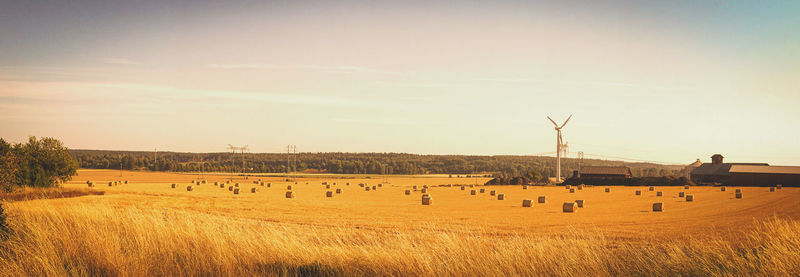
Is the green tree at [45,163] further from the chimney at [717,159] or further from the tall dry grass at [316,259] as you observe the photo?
the chimney at [717,159]

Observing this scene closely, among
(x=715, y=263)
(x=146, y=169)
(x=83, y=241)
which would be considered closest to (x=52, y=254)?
(x=83, y=241)

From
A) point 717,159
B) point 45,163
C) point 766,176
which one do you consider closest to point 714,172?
point 717,159

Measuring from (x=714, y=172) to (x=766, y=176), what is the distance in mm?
19657

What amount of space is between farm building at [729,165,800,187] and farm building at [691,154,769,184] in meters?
3.71

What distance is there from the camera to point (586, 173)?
364 feet

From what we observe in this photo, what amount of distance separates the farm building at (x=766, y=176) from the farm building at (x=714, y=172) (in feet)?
12.2

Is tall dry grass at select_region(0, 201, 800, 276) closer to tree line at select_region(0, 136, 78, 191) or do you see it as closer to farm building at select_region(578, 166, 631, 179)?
tree line at select_region(0, 136, 78, 191)

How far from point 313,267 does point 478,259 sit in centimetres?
286

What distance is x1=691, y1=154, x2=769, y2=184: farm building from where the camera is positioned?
109 metres

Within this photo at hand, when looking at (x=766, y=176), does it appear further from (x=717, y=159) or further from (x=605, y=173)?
(x=717, y=159)

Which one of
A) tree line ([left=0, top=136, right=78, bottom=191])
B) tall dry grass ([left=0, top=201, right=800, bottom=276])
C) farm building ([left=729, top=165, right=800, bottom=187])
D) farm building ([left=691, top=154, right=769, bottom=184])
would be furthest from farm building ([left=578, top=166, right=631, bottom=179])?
tall dry grass ([left=0, top=201, right=800, bottom=276])

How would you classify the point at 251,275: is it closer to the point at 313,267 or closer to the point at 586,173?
the point at 313,267

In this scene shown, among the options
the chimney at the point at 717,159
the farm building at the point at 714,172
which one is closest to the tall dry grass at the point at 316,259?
the farm building at the point at 714,172

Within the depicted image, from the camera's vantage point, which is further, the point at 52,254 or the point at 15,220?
the point at 15,220
